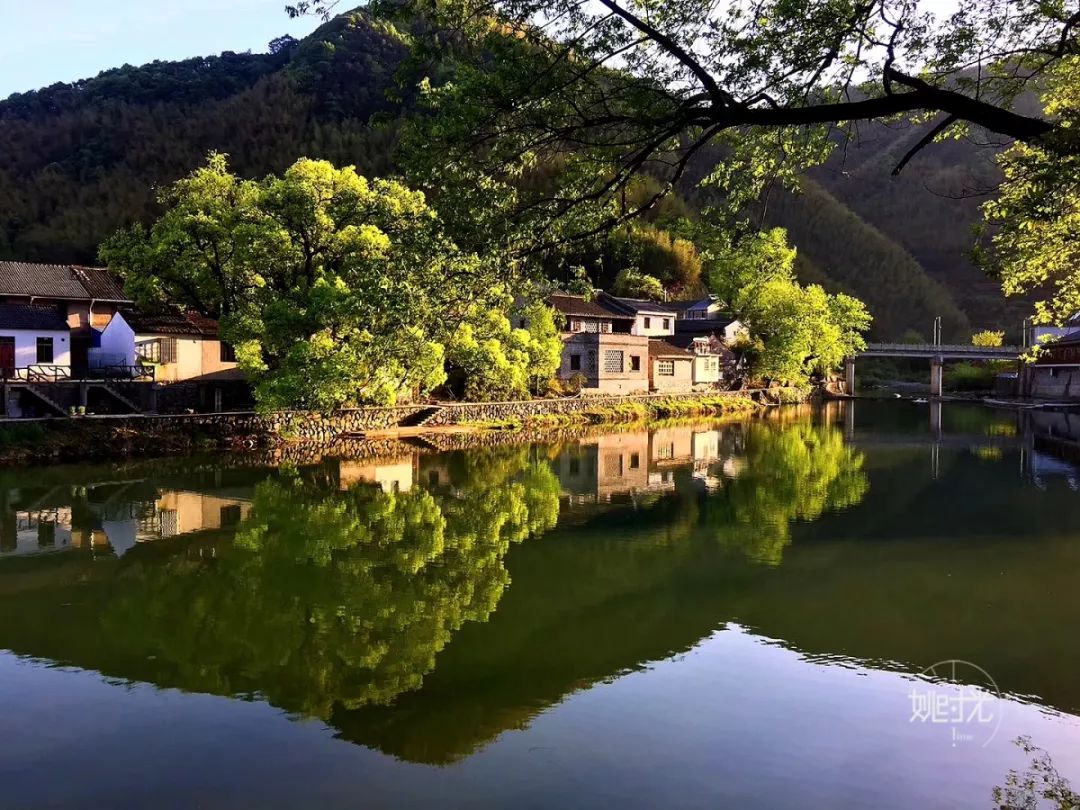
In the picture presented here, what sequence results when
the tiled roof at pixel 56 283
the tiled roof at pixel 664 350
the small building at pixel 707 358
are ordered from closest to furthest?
the tiled roof at pixel 56 283 → the tiled roof at pixel 664 350 → the small building at pixel 707 358

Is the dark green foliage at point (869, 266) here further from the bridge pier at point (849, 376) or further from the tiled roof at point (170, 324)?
the tiled roof at point (170, 324)

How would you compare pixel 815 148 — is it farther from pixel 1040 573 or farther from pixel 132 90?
pixel 132 90

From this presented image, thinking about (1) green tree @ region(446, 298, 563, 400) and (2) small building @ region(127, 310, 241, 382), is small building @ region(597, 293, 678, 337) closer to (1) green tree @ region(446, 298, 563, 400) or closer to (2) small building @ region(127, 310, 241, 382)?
(1) green tree @ region(446, 298, 563, 400)

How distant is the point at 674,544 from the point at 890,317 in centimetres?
11726

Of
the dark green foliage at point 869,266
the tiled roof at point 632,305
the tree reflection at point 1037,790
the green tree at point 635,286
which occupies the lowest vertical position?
the tree reflection at point 1037,790

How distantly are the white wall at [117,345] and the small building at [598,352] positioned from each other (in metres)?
Result: 21.9

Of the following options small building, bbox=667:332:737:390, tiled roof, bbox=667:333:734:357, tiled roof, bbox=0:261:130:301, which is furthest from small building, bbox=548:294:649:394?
tiled roof, bbox=0:261:130:301

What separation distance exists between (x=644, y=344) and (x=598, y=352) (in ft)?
15.2

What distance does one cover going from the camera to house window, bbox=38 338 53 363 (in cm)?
3014

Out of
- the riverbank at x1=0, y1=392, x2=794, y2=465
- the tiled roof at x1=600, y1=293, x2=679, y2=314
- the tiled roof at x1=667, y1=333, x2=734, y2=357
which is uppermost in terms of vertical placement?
the tiled roof at x1=600, y1=293, x2=679, y2=314

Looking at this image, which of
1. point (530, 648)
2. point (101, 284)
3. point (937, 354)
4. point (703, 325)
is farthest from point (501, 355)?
point (937, 354)

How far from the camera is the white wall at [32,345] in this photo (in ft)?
96.9

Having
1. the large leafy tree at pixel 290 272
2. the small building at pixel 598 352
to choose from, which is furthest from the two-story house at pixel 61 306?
the small building at pixel 598 352

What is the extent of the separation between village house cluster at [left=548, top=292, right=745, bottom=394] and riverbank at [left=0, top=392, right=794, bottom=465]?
5167 millimetres
